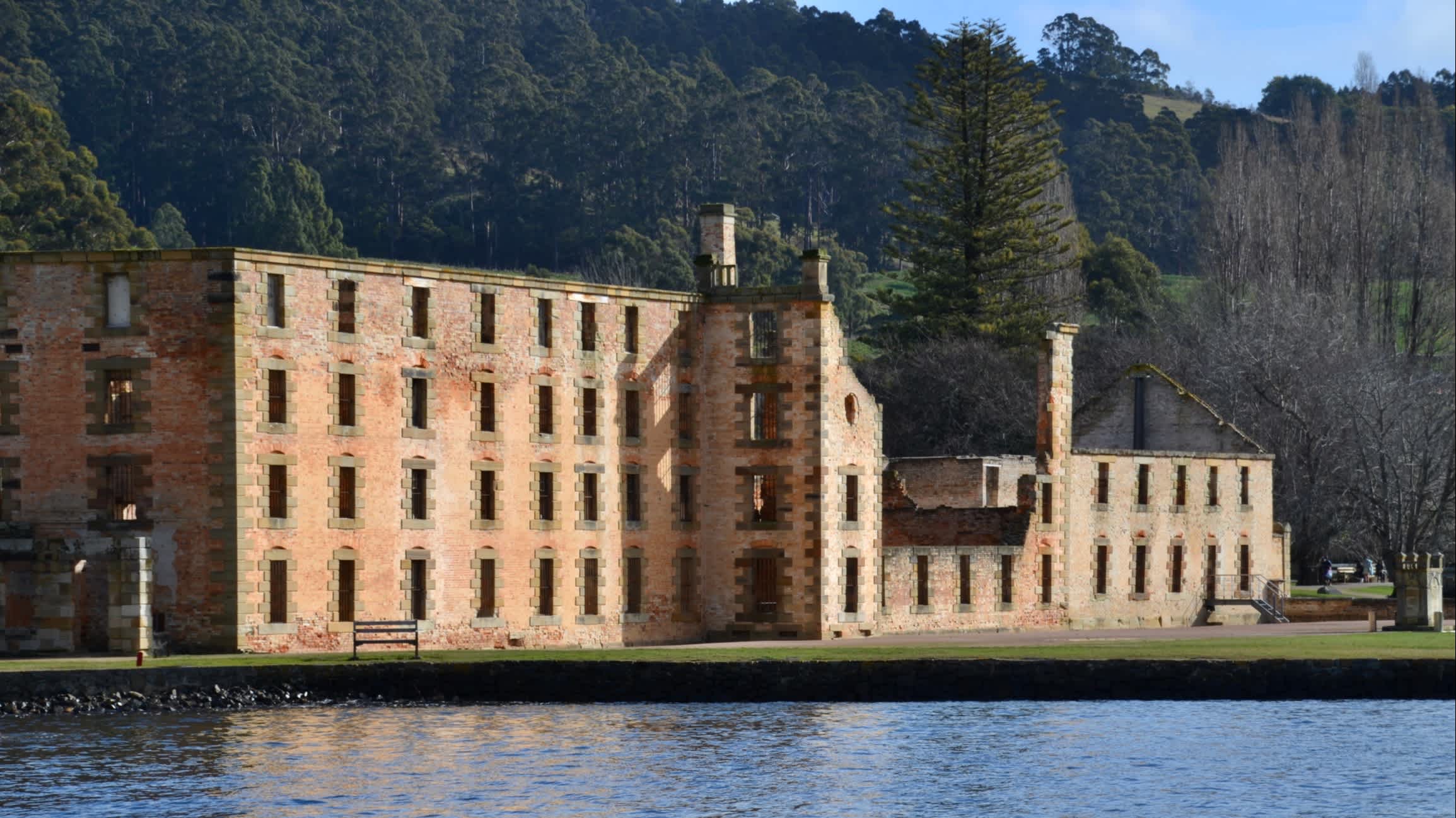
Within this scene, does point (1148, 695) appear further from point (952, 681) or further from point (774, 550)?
point (774, 550)

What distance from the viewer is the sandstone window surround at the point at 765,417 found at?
224 ft

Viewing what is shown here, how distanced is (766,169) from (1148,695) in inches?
4510

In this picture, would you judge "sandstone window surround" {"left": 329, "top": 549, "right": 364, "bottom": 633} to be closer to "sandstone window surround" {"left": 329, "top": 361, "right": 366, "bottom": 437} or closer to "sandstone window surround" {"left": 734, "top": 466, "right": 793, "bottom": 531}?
"sandstone window surround" {"left": 329, "top": 361, "right": 366, "bottom": 437}

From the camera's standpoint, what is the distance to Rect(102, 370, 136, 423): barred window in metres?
59.8

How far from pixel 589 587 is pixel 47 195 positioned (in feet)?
183

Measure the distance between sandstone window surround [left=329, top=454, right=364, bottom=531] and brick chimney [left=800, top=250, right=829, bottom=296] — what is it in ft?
44.0

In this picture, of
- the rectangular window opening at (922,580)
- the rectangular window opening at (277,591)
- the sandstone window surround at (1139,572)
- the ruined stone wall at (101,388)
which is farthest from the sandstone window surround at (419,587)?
the sandstone window surround at (1139,572)

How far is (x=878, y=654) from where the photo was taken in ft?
193

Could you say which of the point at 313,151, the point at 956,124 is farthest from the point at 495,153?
the point at 956,124

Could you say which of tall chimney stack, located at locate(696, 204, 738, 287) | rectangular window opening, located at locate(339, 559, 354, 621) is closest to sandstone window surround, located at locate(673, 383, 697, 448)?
tall chimney stack, located at locate(696, 204, 738, 287)

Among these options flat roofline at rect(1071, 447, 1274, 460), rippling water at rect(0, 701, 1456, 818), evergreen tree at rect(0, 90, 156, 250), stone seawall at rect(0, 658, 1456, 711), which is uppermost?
evergreen tree at rect(0, 90, 156, 250)

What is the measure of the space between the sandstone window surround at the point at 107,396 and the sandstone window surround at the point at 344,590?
5484 millimetres

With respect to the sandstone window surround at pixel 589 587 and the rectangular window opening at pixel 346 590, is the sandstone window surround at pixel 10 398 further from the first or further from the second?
the sandstone window surround at pixel 589 587

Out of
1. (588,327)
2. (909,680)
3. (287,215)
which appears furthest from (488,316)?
(287,215)
